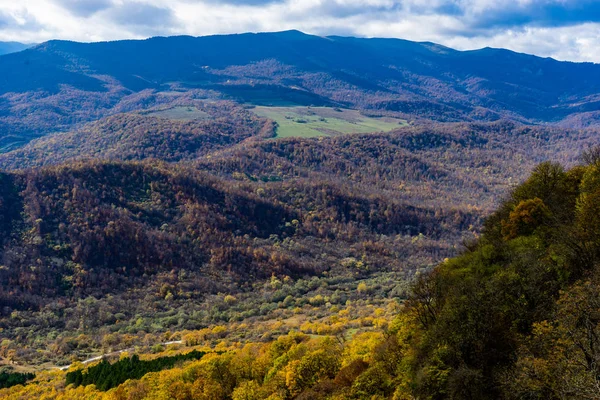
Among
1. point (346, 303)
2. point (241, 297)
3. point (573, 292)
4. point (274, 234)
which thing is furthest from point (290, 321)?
point (274, 234)

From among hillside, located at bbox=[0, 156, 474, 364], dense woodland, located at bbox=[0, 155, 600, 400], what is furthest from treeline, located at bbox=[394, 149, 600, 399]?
hillside, located at bbox=[0, 156, 474, 364]

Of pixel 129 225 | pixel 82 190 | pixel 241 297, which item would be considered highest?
pixel 82 190

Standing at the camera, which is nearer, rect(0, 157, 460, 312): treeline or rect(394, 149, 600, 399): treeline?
rect(394, 149, 600, 399): treeline

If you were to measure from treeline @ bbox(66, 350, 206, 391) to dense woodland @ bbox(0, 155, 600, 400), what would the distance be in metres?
3.59

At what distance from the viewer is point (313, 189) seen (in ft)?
646

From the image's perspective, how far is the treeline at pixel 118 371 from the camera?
A: 190ft

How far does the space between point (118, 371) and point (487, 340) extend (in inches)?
1909

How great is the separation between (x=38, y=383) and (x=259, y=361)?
35.8 metres

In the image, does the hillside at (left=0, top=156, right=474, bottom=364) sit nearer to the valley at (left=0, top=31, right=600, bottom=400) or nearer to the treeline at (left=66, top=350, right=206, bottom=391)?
the valley at (left=0, top=31, right=600, bottom=400)

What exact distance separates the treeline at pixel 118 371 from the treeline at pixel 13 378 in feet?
27.5

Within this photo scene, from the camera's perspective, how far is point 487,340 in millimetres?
31094

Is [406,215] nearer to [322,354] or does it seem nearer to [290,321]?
[290,321]

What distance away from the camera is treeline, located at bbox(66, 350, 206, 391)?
57.9 metres

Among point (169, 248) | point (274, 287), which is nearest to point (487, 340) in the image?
point (274, 287)
